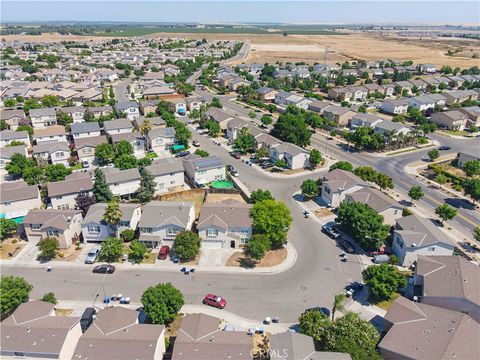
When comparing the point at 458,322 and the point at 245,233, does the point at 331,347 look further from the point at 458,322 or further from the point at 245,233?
the point at 245,233

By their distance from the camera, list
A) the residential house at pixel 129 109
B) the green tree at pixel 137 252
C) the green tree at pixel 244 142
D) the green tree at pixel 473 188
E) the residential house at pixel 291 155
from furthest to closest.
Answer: the residential house at pixel 129 109
the green tree at pixel 244 142
the residential house at pixel 291 155
the green tree at pixel 473 188
the green tree at pixel 137 252

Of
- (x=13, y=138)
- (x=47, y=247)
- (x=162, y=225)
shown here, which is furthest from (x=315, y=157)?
(x=13, y=138)

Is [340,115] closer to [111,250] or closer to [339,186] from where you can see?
[339,186]

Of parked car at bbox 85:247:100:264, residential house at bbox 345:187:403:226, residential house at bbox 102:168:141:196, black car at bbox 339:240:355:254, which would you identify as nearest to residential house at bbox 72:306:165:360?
parked car at bbox 85:247:100:264

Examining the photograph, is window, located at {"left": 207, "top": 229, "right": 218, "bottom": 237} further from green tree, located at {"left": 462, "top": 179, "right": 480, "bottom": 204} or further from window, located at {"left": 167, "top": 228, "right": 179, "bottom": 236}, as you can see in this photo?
green tree, located at {"left": 462, "top": 179, "right": 480, "bottom": 204}

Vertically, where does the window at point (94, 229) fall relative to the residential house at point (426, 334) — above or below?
below

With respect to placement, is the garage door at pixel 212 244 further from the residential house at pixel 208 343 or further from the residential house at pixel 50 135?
the residential house at pixel 50 135

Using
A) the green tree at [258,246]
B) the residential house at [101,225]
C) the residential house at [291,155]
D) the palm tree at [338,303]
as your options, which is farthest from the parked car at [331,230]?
the residential house at [101,225]
